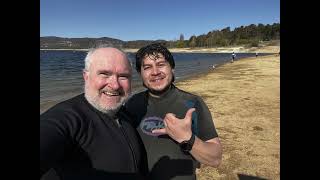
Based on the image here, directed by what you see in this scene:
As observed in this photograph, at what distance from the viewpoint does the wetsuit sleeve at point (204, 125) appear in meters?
3.14

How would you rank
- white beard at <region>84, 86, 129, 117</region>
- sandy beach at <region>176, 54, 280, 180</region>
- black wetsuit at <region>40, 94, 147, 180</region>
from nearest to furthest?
black wetsuit at <region>40, 94, 147, 180</region>, white beard at <region>84, 86, 129, 117</region>, sandy beach at <region>176, 54, 280, 180</region>

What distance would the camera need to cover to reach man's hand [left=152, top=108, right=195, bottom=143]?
2764 mm

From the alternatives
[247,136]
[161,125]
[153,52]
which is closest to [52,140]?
[161,125]

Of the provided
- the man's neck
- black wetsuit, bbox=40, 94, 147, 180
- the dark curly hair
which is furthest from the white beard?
the dark curly hair

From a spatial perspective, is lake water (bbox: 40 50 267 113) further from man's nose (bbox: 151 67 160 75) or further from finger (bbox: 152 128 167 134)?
finger (bbox: 152 128 167 134)

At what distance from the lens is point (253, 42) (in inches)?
5157

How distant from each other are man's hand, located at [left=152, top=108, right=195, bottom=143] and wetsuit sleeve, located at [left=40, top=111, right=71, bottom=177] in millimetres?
949

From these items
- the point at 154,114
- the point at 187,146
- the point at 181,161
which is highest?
the point at 154,114

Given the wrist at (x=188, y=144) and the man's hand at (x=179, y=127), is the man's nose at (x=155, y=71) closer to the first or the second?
the man's hand at (x=179, y=127)

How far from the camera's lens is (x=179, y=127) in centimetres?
279

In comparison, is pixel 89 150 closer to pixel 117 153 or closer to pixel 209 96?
pixel 117 153

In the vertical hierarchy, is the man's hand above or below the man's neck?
below

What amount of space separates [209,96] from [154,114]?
13436mm
